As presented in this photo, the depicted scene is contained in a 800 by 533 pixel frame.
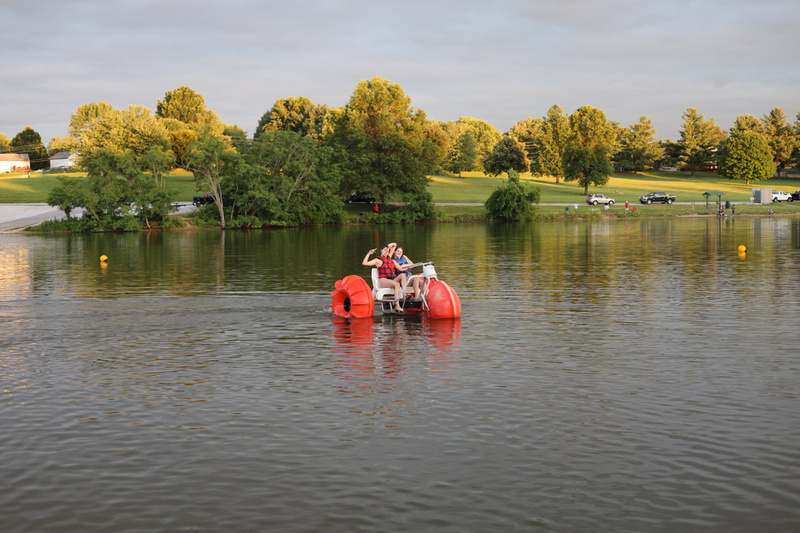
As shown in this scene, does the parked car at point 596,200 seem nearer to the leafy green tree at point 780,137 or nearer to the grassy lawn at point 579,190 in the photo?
the grassy lawn at point 579,190

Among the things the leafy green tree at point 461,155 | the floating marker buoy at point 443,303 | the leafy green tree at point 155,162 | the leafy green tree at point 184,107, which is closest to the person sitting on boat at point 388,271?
the floating marker buoy at point 443,303

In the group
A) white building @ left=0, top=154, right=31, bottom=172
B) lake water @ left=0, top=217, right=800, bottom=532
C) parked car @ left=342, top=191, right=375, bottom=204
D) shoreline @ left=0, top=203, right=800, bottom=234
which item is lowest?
lake water @ left=0, top=217, right=800, bottom=532

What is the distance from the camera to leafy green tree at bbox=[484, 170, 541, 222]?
289 feet

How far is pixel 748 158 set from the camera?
15638cm

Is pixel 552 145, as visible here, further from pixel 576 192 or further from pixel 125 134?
pixel 125 134

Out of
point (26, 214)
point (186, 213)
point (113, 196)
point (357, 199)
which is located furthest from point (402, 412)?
point (357, 199)

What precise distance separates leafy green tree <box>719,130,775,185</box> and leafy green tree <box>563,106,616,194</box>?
48.3m

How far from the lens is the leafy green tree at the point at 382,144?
306 feet

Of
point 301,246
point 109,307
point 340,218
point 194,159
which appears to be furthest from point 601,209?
point 109,307

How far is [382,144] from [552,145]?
56.3 metres

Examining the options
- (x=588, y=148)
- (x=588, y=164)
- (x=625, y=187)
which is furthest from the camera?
(x=625, y=187)

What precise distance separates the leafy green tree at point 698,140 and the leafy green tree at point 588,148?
53.1 metres

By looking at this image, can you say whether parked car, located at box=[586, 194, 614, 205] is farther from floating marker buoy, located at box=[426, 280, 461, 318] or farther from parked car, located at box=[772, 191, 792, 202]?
floating marker buoy, located at box=[426, 280, 461, 318]

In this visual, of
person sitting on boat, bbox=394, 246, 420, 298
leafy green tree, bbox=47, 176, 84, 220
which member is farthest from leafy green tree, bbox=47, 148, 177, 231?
person sitting on boat, bbox=394, 246, 420, 298
